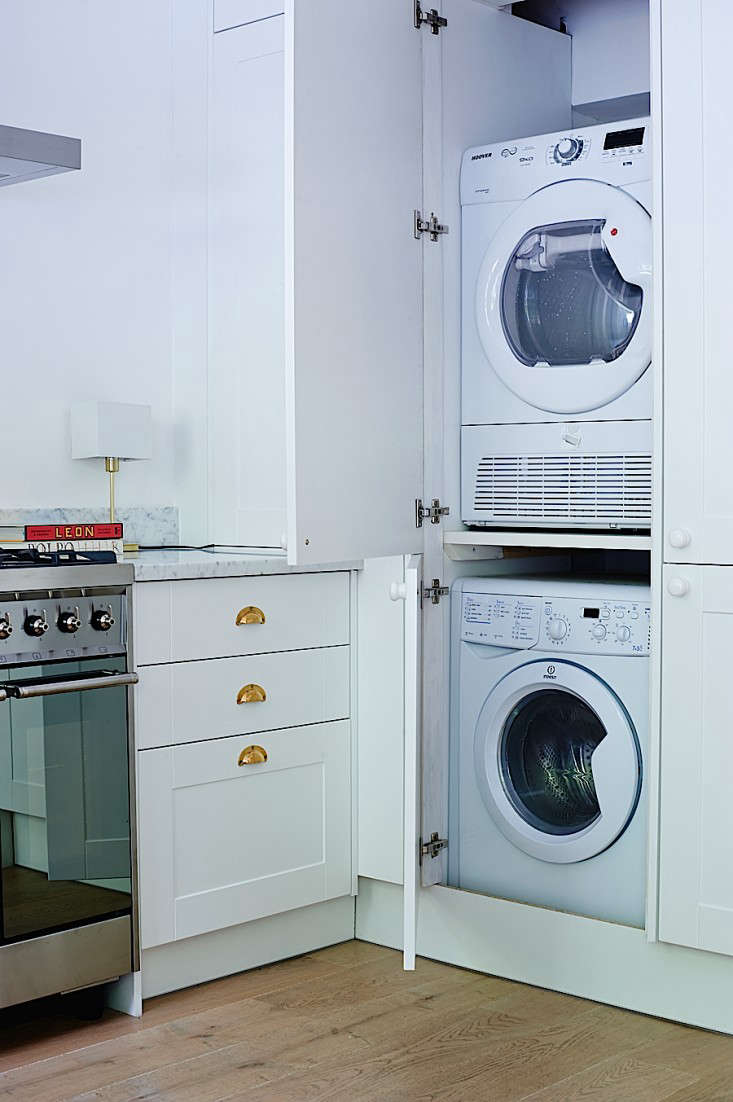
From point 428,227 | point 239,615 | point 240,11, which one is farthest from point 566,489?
point 240,11

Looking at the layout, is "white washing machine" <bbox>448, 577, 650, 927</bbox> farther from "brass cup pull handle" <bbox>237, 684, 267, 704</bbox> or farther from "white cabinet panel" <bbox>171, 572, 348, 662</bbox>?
"brass cup pull handle" <bbox>237, 684, 267, 704</bbox>

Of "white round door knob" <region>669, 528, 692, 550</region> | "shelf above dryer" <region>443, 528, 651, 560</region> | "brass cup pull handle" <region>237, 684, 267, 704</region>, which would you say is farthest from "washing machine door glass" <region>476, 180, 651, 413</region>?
"brass cup pull handle" <region>237, 684, 267, 704</region>

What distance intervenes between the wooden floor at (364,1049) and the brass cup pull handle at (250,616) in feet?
2.54

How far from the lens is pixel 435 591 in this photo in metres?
3.06

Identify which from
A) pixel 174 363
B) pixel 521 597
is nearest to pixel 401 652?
pixel 521 597

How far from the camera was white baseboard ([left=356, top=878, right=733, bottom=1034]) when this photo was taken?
2635mm

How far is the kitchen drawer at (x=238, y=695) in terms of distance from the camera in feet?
8.93

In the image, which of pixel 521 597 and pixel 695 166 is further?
pixel 521 597

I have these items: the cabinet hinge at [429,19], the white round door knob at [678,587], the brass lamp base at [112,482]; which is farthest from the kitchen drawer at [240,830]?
the cabinet hinge at [429,19]

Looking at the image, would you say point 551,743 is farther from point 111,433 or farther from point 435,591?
point 111,433

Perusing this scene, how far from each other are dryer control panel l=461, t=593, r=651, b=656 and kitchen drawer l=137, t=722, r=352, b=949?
1.37ft

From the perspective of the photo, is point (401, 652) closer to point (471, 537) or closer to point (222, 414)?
point (471, 537)

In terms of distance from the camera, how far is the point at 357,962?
9.91 ft

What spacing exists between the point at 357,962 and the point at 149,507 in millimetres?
1231
